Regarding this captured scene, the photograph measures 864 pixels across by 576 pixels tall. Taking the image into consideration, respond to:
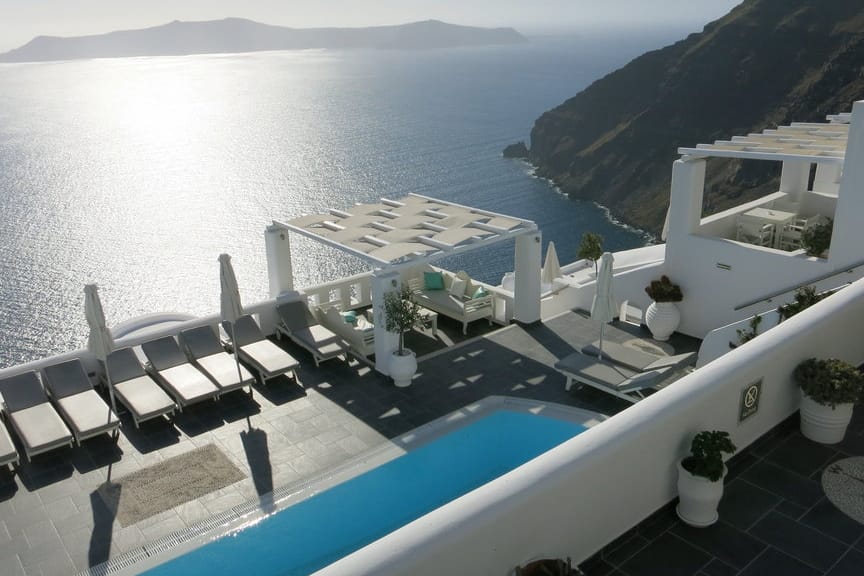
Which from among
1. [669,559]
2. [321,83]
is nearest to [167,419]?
[669,559]

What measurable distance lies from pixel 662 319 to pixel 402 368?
523 cm

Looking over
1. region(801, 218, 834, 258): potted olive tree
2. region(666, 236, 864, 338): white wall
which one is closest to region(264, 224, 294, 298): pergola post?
region(666, 236, 864, 338): white wall

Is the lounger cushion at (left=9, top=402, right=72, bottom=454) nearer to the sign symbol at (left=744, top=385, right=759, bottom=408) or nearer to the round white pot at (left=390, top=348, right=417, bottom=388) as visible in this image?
the round white pot at (left=390, top=348, right=417, bottom=388)

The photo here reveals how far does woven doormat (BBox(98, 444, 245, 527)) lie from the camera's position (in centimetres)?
851

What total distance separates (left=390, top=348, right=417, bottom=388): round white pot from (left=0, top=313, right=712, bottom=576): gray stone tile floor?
0.18 m

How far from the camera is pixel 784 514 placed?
5539 millimetres

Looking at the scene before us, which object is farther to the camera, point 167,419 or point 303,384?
point 303,384

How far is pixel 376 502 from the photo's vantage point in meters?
8.91

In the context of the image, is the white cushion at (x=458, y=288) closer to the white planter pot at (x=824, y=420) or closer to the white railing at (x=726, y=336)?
the white railing at (x=726, y=336)

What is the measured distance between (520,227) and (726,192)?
2784 inches

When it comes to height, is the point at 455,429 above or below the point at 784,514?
below

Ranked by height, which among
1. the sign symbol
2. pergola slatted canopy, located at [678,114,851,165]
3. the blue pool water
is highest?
pergola slatted canopy, located at [678,114,851,165]

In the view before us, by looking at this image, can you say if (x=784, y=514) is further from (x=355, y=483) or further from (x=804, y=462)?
(x=355, y=483)

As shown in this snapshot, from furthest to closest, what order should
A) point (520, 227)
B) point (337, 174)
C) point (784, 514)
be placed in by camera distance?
point (337, 174)
point (520, 227)
point (784, 514)
